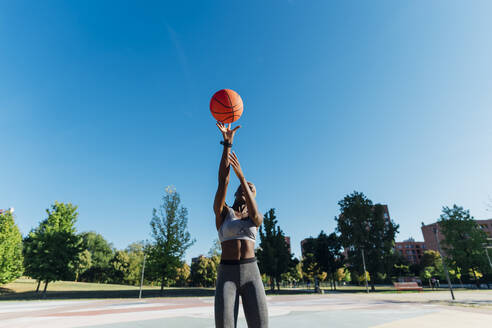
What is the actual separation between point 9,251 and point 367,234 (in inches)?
1880

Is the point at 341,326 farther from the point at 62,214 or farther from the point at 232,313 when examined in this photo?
the point at 62,214

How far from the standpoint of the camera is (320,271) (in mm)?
46906

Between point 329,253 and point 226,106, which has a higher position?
point 226,106

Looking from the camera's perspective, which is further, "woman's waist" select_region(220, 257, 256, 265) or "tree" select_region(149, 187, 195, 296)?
"tree" select_region(149, 187, 195, 296)

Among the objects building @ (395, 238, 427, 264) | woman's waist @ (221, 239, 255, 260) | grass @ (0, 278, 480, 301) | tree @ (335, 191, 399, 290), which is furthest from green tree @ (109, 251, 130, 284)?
building @ (395, 238, 427, 264)

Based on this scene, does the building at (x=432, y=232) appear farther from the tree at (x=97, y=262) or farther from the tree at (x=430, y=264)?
the tree at (x=97, y=262)

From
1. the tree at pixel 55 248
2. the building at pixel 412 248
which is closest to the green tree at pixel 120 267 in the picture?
the tree at pixel 55 248

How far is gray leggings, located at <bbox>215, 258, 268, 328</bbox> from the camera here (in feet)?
7.98

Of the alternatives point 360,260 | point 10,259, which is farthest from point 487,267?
point 10,259

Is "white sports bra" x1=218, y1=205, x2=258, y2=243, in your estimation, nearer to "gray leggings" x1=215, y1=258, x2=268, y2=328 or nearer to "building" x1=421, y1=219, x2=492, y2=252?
"gray leggings" x1=215, y1=258, x2=268, y2=328

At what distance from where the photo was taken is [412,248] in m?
103

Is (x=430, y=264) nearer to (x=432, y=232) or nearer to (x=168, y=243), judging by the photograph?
(x=432, y=232)

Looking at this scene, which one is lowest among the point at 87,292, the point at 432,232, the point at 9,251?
the point at 87,292

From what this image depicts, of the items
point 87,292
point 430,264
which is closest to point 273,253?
point 87,292
